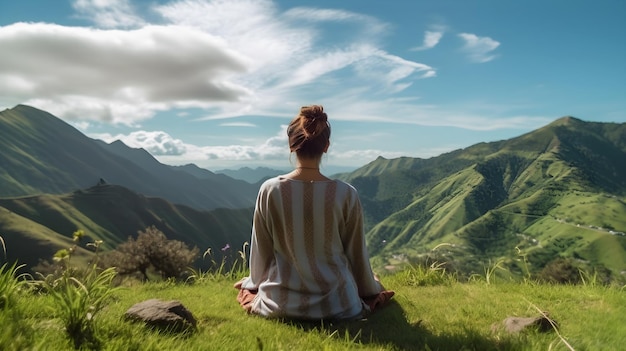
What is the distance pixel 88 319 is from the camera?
3.41 m

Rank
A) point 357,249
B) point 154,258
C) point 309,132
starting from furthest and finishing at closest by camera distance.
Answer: point 154,258 < point 357,249 < point 309,132

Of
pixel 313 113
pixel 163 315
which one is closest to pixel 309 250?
pixel 313 113

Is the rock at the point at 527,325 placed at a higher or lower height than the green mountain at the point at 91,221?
higher

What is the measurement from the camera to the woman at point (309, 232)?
518 centimetres

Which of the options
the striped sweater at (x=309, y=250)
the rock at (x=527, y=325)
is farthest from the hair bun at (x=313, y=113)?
the rock at (x=527, y=325)

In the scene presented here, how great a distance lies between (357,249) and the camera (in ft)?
18.5

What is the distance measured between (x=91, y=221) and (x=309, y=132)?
6689 inches

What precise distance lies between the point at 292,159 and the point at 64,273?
293cm

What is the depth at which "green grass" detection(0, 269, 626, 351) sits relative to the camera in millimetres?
3580

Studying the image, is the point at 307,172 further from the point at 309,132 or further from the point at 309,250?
the point at 309,250

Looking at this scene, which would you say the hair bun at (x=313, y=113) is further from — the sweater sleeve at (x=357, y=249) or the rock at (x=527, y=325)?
the rock at (x=527, y=325)

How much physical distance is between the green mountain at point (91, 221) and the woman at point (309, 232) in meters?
114

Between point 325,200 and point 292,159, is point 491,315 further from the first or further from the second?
point 292,159

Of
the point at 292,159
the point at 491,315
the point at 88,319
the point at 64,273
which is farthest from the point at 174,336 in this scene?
the point at 491,315
